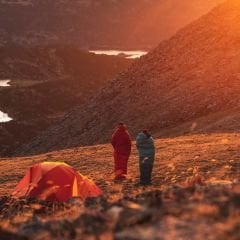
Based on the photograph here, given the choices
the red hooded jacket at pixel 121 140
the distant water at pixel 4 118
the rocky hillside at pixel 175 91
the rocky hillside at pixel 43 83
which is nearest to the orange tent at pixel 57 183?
the red hooded jacket at pixel 121 140

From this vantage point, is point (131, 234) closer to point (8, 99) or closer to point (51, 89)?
point (8, 99)

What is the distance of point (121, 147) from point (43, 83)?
9820 cm

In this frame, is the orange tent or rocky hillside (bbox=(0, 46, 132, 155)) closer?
the orange tent

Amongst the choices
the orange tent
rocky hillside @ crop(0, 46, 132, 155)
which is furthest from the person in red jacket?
rocky hillside @ crop(0, 46, 132, 155)

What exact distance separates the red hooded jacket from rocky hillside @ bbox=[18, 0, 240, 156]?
1784 cm

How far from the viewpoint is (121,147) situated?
65.7 ft

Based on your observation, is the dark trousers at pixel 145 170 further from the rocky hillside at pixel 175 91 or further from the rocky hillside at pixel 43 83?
the rocky hillside at pixel 43 83

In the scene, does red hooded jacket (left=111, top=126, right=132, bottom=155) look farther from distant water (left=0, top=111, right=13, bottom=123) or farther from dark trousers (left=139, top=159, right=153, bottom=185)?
distant water (left=0, top=111, right=13, bottom=123)

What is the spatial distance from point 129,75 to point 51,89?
53.4 m

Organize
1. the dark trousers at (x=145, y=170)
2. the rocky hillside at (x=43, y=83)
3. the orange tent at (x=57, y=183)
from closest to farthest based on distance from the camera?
Result: the orange tent at (x=57, y=183) < the dark trousers at (x=145, y=170) < the rocky hillside at (x=43, y=83)

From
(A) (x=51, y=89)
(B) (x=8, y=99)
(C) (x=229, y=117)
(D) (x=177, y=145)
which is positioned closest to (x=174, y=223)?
(D) (x=177, y=145)

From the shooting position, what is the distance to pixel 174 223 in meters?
7.18

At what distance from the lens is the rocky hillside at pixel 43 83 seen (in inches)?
3221

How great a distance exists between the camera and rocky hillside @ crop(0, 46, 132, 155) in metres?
81.8
